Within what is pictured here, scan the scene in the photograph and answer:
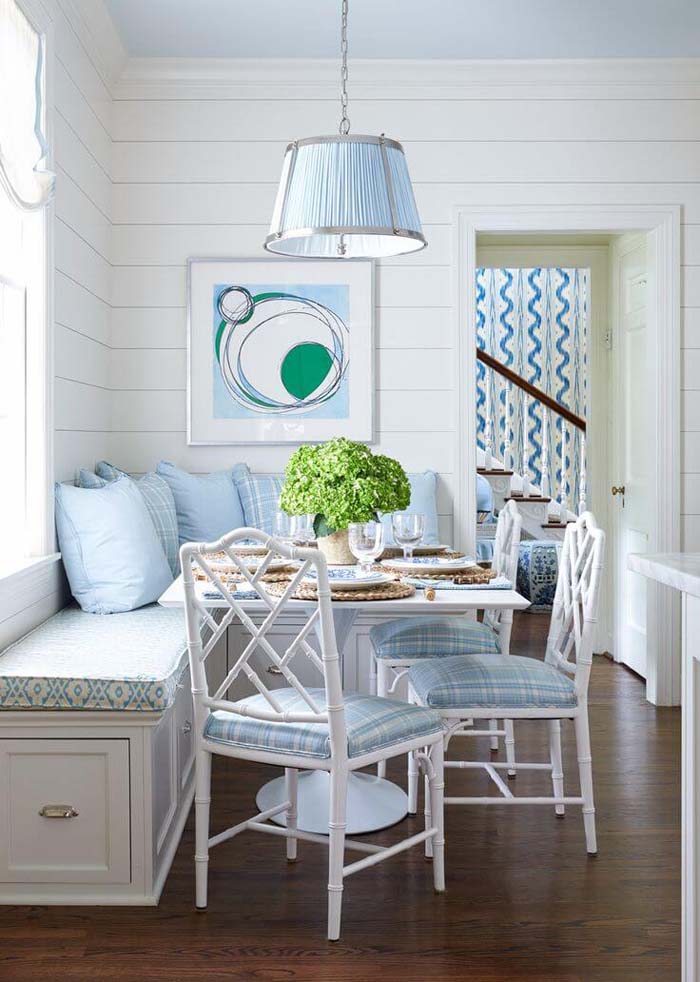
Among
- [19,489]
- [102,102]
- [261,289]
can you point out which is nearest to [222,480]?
[261,289]

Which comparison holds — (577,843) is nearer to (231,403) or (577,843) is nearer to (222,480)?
(222,480)

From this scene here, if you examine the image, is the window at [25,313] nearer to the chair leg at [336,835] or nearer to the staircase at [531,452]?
the chair leg at [336,835]

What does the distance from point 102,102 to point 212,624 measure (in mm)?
2747

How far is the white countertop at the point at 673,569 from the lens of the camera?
1.52m

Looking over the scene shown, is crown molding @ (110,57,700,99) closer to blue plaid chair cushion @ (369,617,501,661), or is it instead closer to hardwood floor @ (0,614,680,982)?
blue plaid chair cushion @ (369,617,501,661)

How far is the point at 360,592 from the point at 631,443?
2.93 meters

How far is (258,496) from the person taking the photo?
4.37 metres

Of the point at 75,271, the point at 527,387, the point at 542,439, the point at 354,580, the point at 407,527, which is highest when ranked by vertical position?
the point at 75,271

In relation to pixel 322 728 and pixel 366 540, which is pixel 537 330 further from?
pixel 322 728

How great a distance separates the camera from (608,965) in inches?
88.9

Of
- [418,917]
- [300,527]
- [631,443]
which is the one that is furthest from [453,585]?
[631,443]

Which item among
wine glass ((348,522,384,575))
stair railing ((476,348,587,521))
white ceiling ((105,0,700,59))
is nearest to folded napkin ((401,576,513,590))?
wine glass ((348,522,384,575))

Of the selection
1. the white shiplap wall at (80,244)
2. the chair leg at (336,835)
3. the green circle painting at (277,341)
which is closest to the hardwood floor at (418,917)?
the chair leg at (336,835)

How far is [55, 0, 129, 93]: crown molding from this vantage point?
12.1ft
